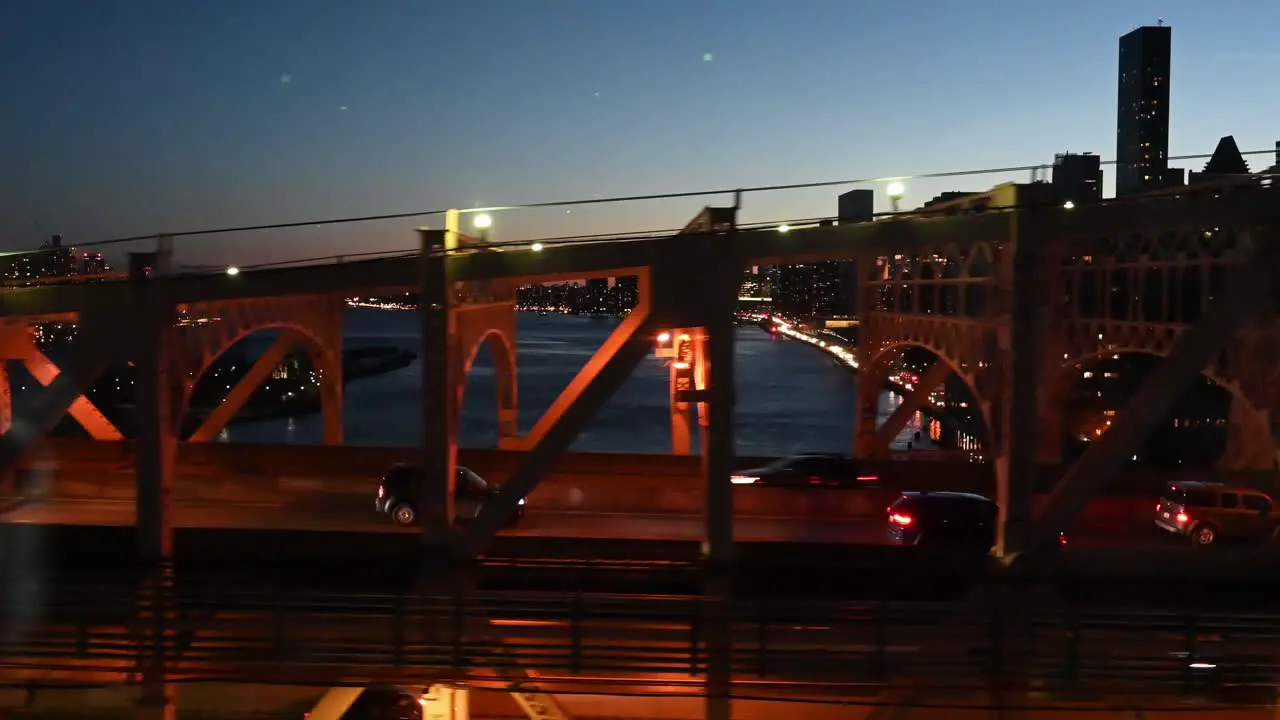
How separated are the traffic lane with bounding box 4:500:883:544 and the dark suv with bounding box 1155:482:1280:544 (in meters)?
3.48

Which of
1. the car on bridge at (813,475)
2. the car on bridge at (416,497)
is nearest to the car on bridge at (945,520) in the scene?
the car on bridge at (813,475)

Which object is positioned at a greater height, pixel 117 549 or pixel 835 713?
pixel 117 549

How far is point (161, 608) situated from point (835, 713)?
5276 mm

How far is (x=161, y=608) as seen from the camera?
651 cm

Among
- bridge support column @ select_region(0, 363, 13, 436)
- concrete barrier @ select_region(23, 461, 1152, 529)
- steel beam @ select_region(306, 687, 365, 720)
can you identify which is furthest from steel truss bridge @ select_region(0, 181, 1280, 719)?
bridge support column @ select_region(0, 363, 13, 436)

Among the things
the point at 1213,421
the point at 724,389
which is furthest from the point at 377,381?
the point at 724,389

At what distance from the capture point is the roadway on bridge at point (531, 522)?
10.5 metres

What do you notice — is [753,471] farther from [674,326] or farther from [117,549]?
[117,549]

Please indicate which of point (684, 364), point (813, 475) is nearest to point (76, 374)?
point (684, 364)

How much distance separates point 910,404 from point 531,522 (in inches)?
274

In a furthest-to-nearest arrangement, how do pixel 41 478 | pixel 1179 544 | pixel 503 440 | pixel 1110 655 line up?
pixel 503 440, pixel 41 478, pixel 1179 544, pixel 1110 655

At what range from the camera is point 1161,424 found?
3186 centimetres

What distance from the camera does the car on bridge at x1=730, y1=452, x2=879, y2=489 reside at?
1260 centimetres

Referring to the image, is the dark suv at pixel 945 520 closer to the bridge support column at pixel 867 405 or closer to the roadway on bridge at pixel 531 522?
the roadway on bridge at pixel 531 522
